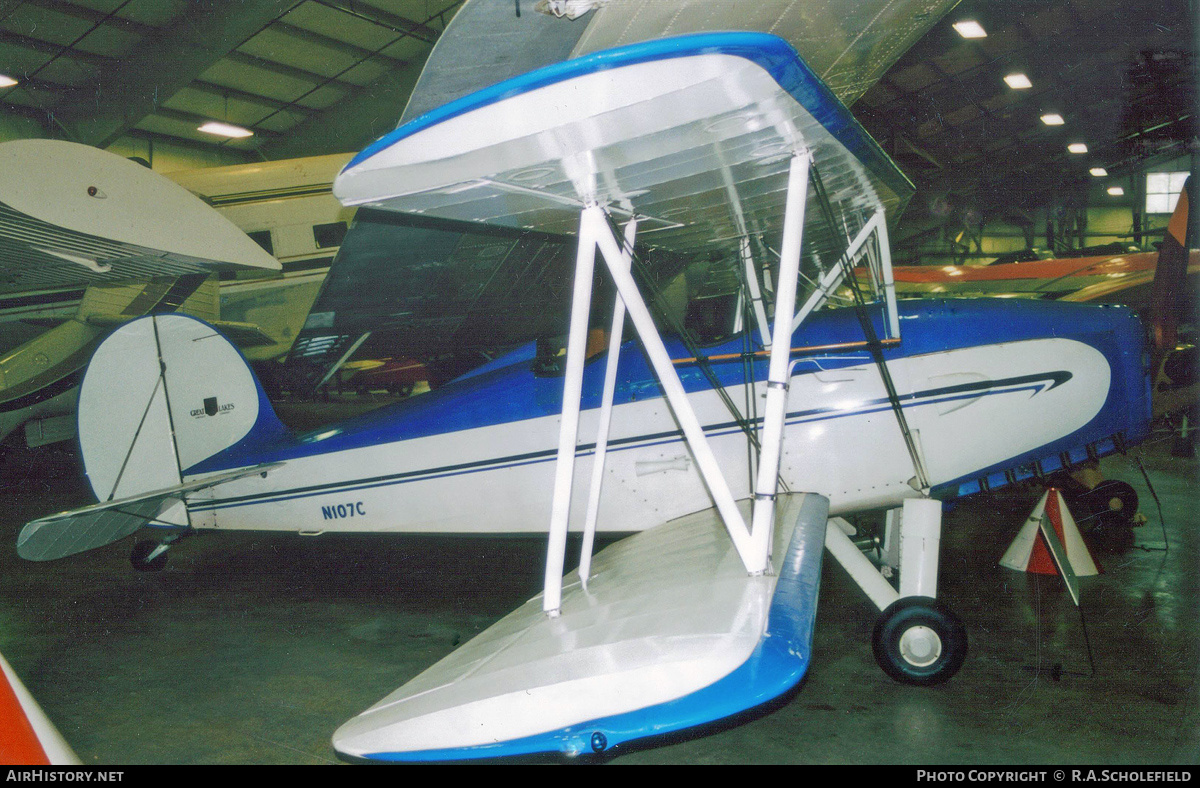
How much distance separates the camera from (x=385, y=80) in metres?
16.3

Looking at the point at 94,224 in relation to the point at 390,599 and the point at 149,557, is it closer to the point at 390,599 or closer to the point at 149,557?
the point at 149,557

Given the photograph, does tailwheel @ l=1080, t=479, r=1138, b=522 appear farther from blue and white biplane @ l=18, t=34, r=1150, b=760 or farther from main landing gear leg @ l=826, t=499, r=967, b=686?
main landing gear leg @ l=826, t=499, r=967, b=686

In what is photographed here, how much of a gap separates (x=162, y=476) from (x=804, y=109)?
4235 millimetres

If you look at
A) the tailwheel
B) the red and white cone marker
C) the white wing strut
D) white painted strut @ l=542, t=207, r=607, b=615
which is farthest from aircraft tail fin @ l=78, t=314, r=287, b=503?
the tailwheel

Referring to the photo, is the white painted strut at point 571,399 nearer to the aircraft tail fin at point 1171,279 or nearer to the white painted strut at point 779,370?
the white painted strut at point 779,370

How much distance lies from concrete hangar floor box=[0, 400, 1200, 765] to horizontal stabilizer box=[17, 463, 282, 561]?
590 millimetres

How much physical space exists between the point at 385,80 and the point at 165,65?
5.80 m

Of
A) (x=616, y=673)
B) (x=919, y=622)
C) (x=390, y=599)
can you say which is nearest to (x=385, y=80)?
(x=390, y=599)

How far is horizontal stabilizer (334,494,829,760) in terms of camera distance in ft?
4.67

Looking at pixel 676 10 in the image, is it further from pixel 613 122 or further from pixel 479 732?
pixel 479 732

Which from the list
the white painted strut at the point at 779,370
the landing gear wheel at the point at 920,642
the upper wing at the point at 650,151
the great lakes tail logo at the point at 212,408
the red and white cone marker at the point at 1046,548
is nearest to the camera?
the upper wing at the point at 650,151

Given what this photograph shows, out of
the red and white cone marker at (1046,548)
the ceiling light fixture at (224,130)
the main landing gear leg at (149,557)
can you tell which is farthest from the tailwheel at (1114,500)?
the ceiling light fixture at (224,130)

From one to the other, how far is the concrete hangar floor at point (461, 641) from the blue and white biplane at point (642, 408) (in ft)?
1.07

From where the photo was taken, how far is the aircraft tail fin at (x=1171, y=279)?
11.7ft
